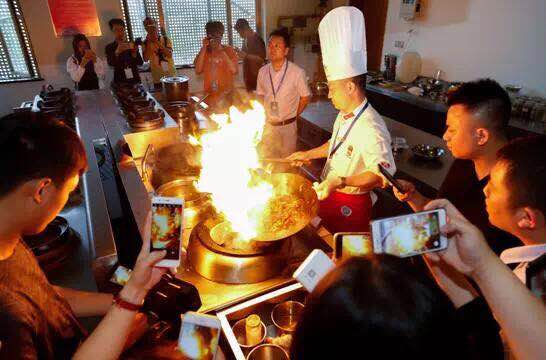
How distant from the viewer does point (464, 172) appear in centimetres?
253

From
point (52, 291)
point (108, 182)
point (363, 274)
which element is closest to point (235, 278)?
point (52, 291)

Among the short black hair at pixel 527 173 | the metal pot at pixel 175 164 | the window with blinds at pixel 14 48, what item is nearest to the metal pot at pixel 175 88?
the metal pot at pixel 175 164

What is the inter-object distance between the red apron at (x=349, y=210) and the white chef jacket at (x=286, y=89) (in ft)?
7.60

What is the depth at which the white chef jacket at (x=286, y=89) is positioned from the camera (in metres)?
5.04

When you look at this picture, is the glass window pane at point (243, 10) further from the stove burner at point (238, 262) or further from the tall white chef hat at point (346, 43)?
the stove burner at point (238, 262)

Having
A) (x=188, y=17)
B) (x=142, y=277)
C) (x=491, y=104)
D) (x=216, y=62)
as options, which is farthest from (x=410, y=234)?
(x=188, y=17)

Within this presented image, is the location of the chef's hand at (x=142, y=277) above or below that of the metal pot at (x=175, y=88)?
below

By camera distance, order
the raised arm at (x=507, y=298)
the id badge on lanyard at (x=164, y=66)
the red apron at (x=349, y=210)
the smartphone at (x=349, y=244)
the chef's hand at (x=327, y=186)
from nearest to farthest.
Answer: the raised arm at (x=507, y=298) < the smartphone at (x=349, y=244) < the chef's hand at (x=327, y=186) < the red apron at (x=349, y=210) < the id badge on lanyard at (x=164, y=66)

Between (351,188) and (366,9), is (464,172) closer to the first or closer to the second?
(351,188)

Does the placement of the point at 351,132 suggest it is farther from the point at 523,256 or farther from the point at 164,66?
the point at 164,66

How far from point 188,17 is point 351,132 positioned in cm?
878

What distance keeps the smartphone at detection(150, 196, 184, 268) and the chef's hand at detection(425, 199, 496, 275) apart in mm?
1210

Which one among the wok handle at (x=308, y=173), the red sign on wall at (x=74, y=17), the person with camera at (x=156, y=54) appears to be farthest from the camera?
the red sign on wall at (x=74, y=17)

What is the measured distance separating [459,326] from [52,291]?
1.70 meters
